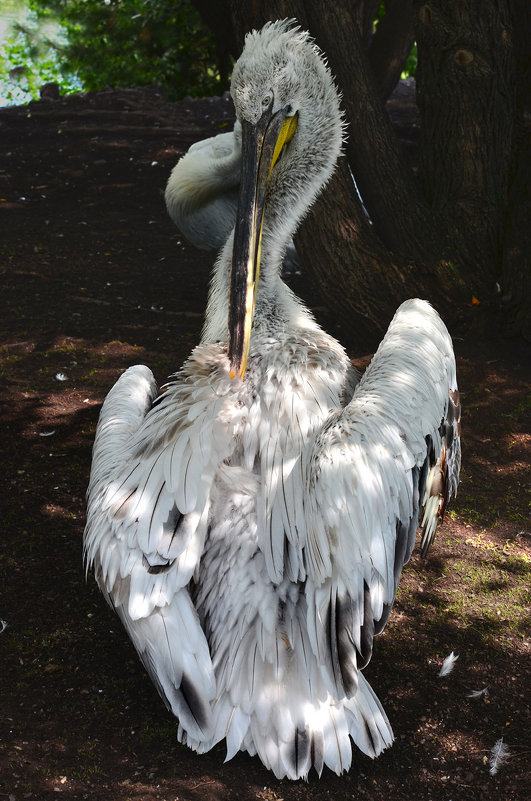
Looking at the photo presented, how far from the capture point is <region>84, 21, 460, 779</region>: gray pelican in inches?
85.8

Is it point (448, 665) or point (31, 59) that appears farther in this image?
point (31, 59)

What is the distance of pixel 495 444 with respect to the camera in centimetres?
398

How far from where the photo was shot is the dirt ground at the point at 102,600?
230 centimetres

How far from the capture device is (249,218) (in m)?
2.68

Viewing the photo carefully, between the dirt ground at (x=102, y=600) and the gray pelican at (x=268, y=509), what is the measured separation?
0.20 metres

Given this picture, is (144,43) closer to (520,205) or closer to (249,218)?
(520,205)

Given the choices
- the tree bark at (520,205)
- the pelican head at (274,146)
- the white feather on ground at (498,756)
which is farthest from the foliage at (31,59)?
the white feather on ground at (498,756)

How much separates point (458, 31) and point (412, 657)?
3.05m

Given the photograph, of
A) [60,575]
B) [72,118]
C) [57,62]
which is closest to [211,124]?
[72,118]

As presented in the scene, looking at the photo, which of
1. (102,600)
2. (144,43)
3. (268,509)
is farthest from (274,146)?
(144,43)

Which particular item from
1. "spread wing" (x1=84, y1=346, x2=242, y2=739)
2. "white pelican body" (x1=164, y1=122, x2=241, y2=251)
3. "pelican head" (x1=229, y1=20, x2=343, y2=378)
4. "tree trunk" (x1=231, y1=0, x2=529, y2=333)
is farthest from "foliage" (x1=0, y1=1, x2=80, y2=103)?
"spread wing" (x1=84, y1=346, x2=242, y2=739)

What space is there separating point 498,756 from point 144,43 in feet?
30.1

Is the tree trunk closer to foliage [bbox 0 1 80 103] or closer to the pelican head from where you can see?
the pelican head

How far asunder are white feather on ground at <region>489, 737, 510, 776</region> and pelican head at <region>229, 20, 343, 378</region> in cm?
129
